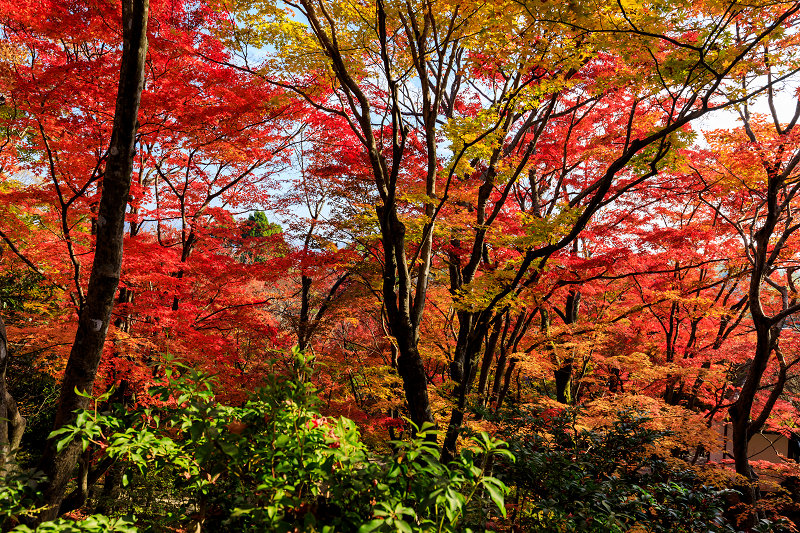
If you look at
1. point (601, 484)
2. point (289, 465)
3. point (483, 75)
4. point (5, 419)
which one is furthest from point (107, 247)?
point (483, 75)

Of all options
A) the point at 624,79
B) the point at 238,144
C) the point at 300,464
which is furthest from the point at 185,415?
the point at 238,144

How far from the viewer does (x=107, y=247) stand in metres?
2.64

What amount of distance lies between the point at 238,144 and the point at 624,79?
6208 mm

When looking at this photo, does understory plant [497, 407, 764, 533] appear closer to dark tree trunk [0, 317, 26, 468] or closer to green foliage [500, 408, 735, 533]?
green foliage [500, 408, 735, 533]

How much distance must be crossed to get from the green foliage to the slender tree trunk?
293 cm

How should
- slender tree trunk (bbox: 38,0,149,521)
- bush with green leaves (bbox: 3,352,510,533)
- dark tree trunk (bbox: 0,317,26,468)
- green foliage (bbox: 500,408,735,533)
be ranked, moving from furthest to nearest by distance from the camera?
green foliage (bbox: 500,408,735,533) → slender tree trunk (bbox: 38,0,149,521) → dark tree trunk (bbox: 0,317,26,468) → bush with green leaves (bbox: 3,352,510,533)

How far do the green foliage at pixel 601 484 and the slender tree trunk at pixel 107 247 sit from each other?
293 centimetres

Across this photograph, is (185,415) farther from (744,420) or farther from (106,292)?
(744,420)

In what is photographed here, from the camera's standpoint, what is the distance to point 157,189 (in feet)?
28.8

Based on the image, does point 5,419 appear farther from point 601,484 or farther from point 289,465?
point 601,484

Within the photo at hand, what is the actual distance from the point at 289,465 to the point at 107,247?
6.54 feet

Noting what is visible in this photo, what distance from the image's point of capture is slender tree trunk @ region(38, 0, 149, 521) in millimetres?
2574

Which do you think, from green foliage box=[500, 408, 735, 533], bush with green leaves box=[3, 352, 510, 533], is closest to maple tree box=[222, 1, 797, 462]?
green foliage box=[500, 408, 735, 533]

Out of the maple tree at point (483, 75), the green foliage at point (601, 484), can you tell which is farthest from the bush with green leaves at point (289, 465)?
the maple tree at point (483, 75)
